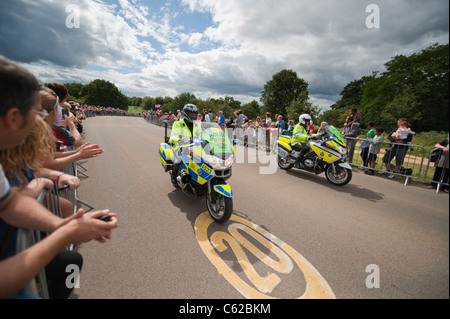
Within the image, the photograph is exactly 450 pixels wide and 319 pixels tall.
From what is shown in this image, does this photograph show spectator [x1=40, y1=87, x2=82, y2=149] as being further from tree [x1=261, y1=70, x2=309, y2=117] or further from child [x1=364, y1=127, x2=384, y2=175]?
tree [x1=261, y1=70, x2=309, y2=117]

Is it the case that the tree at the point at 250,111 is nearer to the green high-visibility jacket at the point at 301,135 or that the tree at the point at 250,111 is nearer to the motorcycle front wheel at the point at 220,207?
the green high-visibility jacket at the point at 301,135

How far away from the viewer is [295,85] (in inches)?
1833

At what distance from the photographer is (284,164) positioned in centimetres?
685

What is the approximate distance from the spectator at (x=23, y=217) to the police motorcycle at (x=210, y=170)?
6.77 ft

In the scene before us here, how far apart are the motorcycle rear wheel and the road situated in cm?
192

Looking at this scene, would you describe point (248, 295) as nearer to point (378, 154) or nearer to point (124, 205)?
point (124, 205)

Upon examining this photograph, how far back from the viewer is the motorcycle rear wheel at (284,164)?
6.73 m

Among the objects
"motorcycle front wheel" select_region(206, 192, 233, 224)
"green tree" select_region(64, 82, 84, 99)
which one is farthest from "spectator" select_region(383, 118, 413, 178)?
"green tree" select_region(64, 82, 84, 99)

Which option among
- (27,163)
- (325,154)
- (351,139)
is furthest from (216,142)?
(351,139)

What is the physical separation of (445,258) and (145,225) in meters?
3.19

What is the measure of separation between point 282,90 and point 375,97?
32.2 meters

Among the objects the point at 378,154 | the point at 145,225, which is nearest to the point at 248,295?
the point at 145,225

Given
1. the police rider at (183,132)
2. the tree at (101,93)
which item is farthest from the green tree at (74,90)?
the police rider at (183,132)
